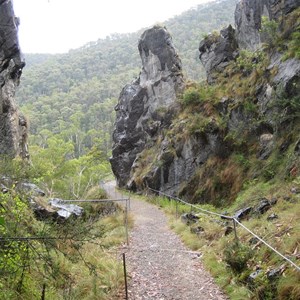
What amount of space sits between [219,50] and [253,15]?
9.80 feet

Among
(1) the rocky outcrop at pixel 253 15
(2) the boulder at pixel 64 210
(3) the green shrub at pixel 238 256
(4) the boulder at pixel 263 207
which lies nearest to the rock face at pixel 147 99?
(1) the rocky outcrop at pixel 253 15

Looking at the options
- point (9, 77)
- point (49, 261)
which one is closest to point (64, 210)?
point (49, 261)

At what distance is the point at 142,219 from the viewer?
52.2 ft

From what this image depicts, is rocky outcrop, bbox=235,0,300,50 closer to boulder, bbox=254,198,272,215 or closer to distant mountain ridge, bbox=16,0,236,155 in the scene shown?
boulder, bbox=254,198,272,215

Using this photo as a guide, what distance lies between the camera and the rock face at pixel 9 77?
20.2m

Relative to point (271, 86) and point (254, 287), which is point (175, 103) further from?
point (254, 287)

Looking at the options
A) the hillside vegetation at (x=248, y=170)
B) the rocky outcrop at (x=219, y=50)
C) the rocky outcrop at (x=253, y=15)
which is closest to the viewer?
the hillside vegetation at (x=248, y=170)

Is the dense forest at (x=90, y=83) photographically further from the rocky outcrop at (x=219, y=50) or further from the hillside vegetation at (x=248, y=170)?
the hillside vegetation at (x=248, y=170)

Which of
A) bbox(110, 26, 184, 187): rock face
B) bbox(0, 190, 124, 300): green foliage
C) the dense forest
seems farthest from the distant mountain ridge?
bbox(0, 190, 124, 300): green foliage

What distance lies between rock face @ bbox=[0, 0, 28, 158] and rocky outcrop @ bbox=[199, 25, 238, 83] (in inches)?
466

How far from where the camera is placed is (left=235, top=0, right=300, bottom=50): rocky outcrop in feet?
58.4

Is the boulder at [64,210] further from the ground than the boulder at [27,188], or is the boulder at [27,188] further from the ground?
the boulder at [27,188]

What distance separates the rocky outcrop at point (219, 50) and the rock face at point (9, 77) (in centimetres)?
1182

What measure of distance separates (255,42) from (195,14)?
11470cm
